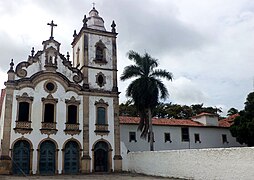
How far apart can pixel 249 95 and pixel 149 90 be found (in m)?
8.79

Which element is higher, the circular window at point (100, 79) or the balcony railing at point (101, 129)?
the circular window at point (100, 79)

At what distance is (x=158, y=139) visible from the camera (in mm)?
29344

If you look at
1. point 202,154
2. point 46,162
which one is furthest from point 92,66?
point 202,154

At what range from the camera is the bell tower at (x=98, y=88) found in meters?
25.0

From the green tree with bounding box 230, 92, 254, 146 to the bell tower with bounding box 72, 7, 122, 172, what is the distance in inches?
408

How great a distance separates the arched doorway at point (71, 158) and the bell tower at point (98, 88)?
1.95ft

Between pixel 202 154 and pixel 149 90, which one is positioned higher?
pixel 149 90

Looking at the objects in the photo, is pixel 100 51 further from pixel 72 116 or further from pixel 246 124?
pixel 246 124

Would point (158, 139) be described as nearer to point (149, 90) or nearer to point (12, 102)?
point (149, 90)

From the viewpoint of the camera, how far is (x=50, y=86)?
24688 mm

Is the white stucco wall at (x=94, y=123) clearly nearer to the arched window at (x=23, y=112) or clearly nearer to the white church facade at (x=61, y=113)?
the white church facade at (x=61, y=113)

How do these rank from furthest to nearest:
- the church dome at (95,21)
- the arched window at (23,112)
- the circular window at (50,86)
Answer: the church dome at (95,21) → the circular window at (50,86) → the arched window at (23,112)

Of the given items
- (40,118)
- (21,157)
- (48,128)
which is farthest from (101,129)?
(21,157)

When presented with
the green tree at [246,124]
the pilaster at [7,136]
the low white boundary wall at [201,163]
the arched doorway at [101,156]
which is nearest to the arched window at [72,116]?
the arched doorway at [101,156]
